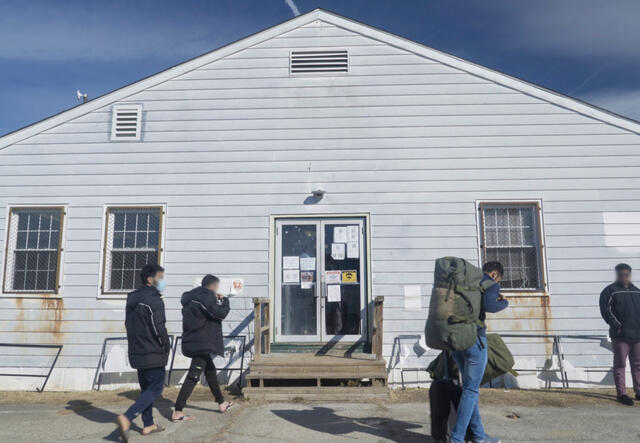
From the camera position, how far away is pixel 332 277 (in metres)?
8.81

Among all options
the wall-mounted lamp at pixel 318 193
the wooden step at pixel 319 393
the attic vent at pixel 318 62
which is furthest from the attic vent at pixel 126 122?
the wooden step at pixel 319 393

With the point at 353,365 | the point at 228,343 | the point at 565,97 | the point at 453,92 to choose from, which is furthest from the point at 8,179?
the point at 565,97

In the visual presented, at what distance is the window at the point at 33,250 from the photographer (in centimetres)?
902

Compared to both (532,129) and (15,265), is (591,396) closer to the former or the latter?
(532,129)

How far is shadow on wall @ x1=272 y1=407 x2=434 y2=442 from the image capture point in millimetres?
5547

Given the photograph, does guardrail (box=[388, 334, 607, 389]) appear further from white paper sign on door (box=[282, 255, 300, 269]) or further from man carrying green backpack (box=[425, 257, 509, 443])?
man carrying green backpack (box=[425, 257, 509, 443])

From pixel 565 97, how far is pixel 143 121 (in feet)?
23.7

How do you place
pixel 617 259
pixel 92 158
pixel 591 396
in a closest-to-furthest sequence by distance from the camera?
pixel 591 396 < pixel 617 259 < pixel 92 158

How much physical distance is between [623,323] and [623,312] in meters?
0.15

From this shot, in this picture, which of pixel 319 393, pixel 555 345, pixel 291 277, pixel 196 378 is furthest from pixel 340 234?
pixel 555 345

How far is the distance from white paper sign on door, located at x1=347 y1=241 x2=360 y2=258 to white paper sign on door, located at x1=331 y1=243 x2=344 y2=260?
12 cm

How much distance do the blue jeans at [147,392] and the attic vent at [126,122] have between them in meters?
4.91

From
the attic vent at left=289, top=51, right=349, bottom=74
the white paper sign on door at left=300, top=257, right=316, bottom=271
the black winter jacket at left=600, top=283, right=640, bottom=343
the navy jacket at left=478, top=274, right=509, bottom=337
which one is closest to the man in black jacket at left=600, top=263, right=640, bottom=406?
the black winter jacket at left=600, top=283, right=640, bottom=343

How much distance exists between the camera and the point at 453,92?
29.9ft
